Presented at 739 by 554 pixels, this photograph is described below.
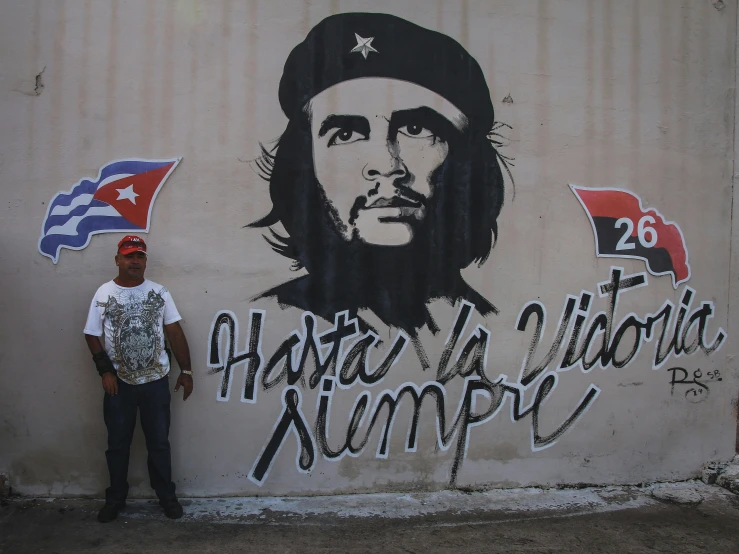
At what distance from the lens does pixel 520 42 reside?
4.85m

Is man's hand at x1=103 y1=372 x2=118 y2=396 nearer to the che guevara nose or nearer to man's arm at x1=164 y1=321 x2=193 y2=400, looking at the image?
man's arm at x1=164 y1=321 x2=193 y2=400

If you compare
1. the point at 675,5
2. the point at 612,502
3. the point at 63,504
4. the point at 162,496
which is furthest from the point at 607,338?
the point at 63,504

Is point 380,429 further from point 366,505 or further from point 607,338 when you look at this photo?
point 607,338

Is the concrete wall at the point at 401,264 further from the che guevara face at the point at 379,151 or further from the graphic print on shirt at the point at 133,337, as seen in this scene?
the graphic print on shirt at the point at 133,337

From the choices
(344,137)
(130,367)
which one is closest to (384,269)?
(344,137)

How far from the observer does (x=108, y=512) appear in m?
4.20

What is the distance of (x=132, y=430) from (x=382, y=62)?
318 centimetres

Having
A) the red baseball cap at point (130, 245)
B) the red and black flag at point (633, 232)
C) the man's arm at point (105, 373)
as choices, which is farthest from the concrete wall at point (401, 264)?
the man's arm at point (105, 373)

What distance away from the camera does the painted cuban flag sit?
4516mm

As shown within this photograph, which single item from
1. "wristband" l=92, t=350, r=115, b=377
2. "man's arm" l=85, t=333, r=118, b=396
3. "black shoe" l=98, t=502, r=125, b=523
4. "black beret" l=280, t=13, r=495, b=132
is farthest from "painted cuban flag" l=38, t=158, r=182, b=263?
"black shoe" l=98, t=502, r=125, b=523

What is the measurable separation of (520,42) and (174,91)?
2626mm

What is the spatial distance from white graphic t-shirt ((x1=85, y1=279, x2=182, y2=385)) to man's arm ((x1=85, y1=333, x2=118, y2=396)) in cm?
4

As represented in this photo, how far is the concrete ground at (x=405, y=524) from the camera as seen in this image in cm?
393

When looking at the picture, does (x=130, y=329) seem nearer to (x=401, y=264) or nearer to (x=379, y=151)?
(x=401, y=264)
